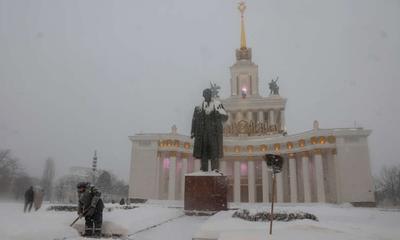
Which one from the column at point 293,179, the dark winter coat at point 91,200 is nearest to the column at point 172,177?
the column at point 293,179

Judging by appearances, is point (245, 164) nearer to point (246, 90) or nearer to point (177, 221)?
point (246, 90)

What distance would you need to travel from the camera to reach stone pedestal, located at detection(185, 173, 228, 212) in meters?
14.7

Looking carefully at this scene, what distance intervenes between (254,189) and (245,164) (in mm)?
5203

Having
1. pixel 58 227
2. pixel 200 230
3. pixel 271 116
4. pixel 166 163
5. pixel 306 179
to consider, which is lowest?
pixel 58 227

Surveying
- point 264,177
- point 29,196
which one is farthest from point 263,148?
point 29,196

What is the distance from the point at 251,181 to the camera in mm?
57969

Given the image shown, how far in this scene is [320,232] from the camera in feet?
26.3

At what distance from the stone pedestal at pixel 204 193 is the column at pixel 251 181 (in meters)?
43.7

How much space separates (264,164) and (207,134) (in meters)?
45.0

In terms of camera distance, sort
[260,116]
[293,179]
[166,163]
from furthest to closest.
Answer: [260,116] < [166,163] < [293,179]

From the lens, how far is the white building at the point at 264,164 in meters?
50.2

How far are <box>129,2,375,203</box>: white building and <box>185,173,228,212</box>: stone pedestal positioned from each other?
129 feet

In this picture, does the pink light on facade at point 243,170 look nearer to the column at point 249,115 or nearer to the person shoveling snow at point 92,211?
the column at point 249,115

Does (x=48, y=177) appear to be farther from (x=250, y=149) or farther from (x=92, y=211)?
(x=250, y=149)
